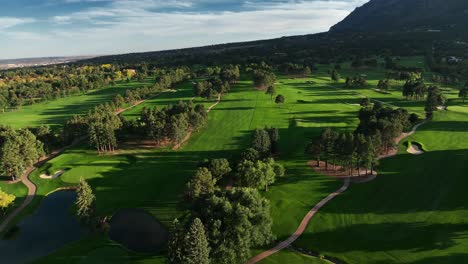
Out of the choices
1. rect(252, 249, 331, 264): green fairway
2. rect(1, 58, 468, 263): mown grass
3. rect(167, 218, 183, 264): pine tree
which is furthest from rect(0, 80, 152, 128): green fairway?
rect(252, 249, 331, 264): green fairway

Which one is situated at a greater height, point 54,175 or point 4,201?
point 4,201

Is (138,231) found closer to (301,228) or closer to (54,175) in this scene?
(301,228)

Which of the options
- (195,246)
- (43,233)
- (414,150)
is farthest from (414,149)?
(43,233)

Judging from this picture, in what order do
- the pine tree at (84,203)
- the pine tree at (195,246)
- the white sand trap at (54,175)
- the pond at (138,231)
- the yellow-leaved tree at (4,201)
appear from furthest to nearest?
the white sand trap at (54,175) < the yellow-leaved tree at (4,201) < the pine tree at (84,203) < the pond at (138,231) < the pine tree at (195,246)

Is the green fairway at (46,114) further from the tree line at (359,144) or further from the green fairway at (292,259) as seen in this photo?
the green fairway at (292,259)

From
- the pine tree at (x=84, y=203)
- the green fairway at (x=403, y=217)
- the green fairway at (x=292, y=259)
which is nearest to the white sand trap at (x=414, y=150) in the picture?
the green fairway at (x=403, y=217)

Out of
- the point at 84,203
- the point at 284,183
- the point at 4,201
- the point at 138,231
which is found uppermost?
the point at 84,203

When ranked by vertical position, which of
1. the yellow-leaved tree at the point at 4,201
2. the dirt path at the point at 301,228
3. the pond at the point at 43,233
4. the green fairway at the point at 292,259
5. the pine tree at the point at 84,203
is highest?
the pine tree at the point at 84,203

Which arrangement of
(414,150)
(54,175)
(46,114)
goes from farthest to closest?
(46,114) → (54,175) → (414,150)
